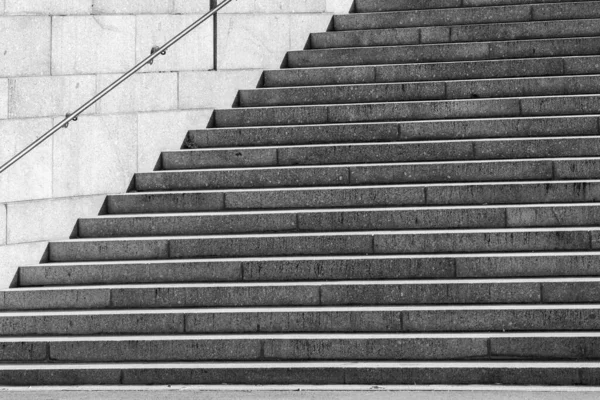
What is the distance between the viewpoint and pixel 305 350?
8.75 metres

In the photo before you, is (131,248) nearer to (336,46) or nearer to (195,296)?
(195,296)

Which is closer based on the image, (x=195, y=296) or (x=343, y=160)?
(x=195, y=296)

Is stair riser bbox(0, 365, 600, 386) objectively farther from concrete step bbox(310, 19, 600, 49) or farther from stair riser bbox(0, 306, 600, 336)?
concrete step bbox(310, 19, 600, 49)

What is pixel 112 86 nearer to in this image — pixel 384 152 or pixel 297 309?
pixel 384 152

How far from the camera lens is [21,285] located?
10.2 metres

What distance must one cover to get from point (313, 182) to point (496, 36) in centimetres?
309

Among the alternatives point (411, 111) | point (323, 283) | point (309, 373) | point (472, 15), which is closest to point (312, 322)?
point (323, 283)

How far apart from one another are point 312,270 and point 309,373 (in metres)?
1.22

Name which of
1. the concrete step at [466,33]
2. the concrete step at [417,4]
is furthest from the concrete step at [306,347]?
the concrete step at [417,4]

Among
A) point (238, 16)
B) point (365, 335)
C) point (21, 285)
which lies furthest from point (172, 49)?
point (365, 335)

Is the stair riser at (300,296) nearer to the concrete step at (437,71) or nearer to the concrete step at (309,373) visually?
the concrete step at (309,373)

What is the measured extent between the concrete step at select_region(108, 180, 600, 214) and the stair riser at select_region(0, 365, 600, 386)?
81.5 inches

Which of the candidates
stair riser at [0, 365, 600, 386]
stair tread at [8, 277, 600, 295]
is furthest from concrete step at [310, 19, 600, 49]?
stair riser at [0, 365, 600, 386]

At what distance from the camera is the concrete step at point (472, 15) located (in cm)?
1257
